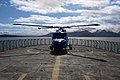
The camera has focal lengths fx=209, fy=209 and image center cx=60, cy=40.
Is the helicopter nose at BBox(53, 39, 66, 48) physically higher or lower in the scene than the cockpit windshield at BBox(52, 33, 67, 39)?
lower

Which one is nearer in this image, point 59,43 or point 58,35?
point 59,43

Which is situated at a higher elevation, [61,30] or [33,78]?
[61,30]

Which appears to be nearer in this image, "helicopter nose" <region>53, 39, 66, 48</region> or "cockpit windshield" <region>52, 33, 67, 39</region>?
"helicopter nose" <region>53, 39, 66, 48</region>

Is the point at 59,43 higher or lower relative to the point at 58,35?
lower

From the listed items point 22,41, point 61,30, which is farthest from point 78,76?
point 22,41

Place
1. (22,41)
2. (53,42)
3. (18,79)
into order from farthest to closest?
(22,41) < (53,42) < (18,79)

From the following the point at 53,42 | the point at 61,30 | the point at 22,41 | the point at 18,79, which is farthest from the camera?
the point at 22,41

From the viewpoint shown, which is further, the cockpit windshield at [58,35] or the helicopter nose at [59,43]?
the cockpit windshield at [58,35]

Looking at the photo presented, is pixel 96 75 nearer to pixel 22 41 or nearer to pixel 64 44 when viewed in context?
pixel 64 44

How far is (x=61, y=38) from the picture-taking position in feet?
101

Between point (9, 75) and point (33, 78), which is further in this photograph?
point (9, 75)

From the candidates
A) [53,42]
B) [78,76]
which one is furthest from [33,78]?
[53,42]

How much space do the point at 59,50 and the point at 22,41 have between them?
16.7 metres

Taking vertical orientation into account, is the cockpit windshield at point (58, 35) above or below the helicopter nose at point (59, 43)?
above
